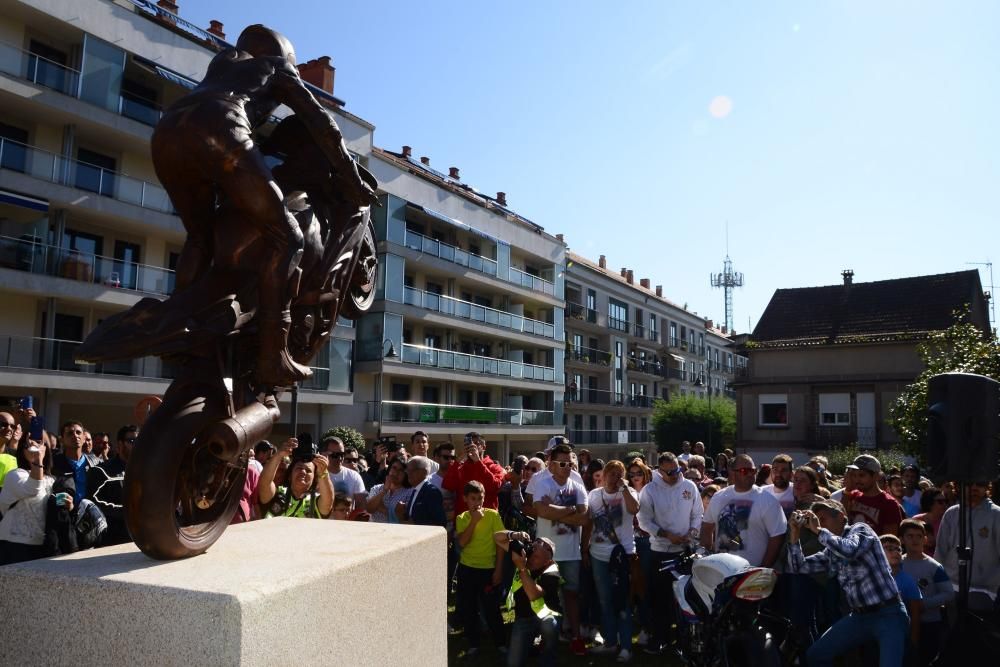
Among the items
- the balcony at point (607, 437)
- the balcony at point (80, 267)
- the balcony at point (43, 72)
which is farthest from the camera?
the balcony at point (607, 437)

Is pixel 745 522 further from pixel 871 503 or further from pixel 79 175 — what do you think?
pixel 79 175

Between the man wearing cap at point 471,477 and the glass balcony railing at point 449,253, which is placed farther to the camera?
the glass balcony railing at point 449,253

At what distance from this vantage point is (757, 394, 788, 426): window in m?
Result: 37.2

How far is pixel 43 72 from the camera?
19.1 m

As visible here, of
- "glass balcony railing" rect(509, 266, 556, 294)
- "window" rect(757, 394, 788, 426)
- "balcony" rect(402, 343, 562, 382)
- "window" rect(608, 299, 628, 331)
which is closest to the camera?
"balcony" rect(402, 343, 562, 382)

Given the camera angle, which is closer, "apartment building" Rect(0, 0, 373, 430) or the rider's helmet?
the rider's helmet

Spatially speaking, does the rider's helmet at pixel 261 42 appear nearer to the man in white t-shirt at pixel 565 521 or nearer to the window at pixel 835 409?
the man in white t-shirt at pixel 565 521

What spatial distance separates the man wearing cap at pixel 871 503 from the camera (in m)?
7.63

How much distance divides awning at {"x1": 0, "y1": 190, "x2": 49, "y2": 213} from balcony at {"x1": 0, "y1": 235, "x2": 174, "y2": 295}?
0.86 m

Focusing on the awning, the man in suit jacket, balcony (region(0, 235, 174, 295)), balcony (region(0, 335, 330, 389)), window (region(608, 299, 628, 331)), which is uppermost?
window (region(608, 299, 628, 331))

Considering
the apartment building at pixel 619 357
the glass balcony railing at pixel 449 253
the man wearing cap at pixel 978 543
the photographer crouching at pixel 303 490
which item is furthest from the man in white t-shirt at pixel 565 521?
the apartment building at pixel 619 357

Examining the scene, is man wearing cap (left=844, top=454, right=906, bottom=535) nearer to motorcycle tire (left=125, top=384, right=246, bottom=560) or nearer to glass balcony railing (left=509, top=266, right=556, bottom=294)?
motorcycle tire (left=125, top=384, right=246, bottom=560)

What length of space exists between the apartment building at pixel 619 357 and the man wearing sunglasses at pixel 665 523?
120 ft

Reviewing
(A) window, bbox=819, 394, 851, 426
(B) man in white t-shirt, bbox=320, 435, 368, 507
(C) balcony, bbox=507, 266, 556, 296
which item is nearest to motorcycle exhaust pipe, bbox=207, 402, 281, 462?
(B) man in white t-shirt, bbox=320, 435, 368, 507
